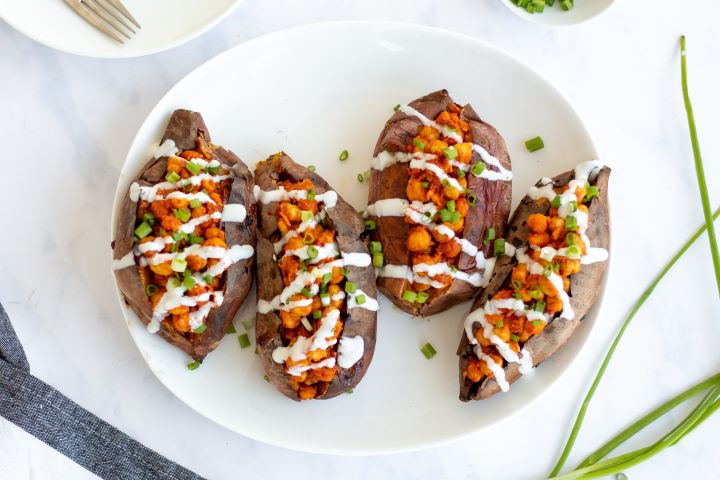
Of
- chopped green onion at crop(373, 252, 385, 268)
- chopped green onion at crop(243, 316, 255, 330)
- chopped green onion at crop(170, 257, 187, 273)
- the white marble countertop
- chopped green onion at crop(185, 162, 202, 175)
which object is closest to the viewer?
chopped green onion at crop(170, 257, 187, 273)

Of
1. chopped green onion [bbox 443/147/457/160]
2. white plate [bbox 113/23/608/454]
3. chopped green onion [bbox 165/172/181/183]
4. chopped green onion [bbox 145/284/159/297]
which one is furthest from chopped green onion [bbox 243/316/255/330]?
chopped green onion [bbox 443/147/457/160]

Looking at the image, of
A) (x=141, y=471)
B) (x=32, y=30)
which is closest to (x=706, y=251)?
(x=141, y=471)

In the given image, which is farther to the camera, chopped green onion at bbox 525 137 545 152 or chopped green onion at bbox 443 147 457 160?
chopped green onion at bbox 525 137 545 152

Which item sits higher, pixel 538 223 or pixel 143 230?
pixel 538 223

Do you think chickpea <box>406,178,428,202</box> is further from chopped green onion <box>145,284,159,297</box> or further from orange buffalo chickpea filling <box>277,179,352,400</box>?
chopped green onion <box>145,284,159,297</box>

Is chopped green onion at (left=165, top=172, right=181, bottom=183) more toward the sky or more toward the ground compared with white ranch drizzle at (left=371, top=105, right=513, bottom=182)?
more toward the ground

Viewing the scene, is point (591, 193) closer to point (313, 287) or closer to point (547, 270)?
point (547, 270)

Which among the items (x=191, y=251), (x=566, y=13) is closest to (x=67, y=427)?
(x=191, y=251)
